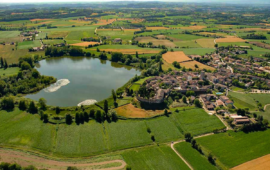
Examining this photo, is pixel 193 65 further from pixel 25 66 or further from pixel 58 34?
pixel 58 34

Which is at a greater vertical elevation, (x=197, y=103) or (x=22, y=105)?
(x=22, y=105)

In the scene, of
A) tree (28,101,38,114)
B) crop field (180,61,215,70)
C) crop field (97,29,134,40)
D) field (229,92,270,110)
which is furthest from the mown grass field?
crop field (97,29,134,40)

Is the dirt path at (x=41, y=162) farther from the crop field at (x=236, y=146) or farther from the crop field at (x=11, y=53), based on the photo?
the crop field at (x=11, y=53)

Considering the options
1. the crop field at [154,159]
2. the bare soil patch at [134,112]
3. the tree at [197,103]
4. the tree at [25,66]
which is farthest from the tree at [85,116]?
the tree at [25,66]

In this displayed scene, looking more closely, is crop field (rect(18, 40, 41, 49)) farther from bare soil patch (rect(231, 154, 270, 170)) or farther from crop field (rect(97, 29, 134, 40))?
bare soil patch (rect(231, 154, 270, 170))

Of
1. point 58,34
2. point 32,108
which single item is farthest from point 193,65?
point 58,34

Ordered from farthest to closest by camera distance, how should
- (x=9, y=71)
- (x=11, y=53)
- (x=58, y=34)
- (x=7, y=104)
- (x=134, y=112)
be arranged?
(x=58, y=34), (x=11, y=53), (x=9, y=71), (x=7, y=104), (x=134, y=112)
